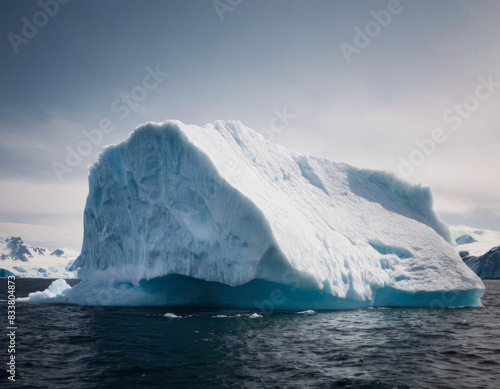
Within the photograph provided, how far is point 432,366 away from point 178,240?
11761mm

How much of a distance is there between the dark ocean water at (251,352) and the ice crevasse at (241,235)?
8.38 feet

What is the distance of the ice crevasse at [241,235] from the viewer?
15539 mm

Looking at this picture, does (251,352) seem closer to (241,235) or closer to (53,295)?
(241,235)

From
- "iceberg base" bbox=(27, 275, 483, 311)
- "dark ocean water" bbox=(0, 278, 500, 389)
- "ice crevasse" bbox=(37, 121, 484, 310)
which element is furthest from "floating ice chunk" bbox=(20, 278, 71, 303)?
"dark ocean water" bbox=(0, 278, 500, 389)

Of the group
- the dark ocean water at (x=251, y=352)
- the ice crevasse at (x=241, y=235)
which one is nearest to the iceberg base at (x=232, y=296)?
the ice crevasse at (x=241, y=235)

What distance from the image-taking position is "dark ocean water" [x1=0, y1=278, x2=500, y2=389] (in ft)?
22.6

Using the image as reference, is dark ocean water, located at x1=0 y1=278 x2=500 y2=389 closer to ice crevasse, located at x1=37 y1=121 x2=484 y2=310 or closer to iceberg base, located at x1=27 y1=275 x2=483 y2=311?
iceberg base, located at x1=27 y1=275 x2=483 y2=311

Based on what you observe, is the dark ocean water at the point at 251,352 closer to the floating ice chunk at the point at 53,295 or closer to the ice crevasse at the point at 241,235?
the ice crevasse at the point at 241,235

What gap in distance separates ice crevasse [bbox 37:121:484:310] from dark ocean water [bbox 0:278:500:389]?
2.55 m

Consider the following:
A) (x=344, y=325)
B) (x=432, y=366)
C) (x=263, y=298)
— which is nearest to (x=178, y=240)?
(x=263, y=298)

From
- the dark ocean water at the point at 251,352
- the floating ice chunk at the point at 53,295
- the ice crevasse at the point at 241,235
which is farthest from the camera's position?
the floating ice chunk at the point at 53,295

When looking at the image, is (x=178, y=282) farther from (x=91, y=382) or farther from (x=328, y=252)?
(x=91, y=382)

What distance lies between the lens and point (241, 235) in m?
15.4

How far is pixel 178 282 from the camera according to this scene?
18.1 metres
